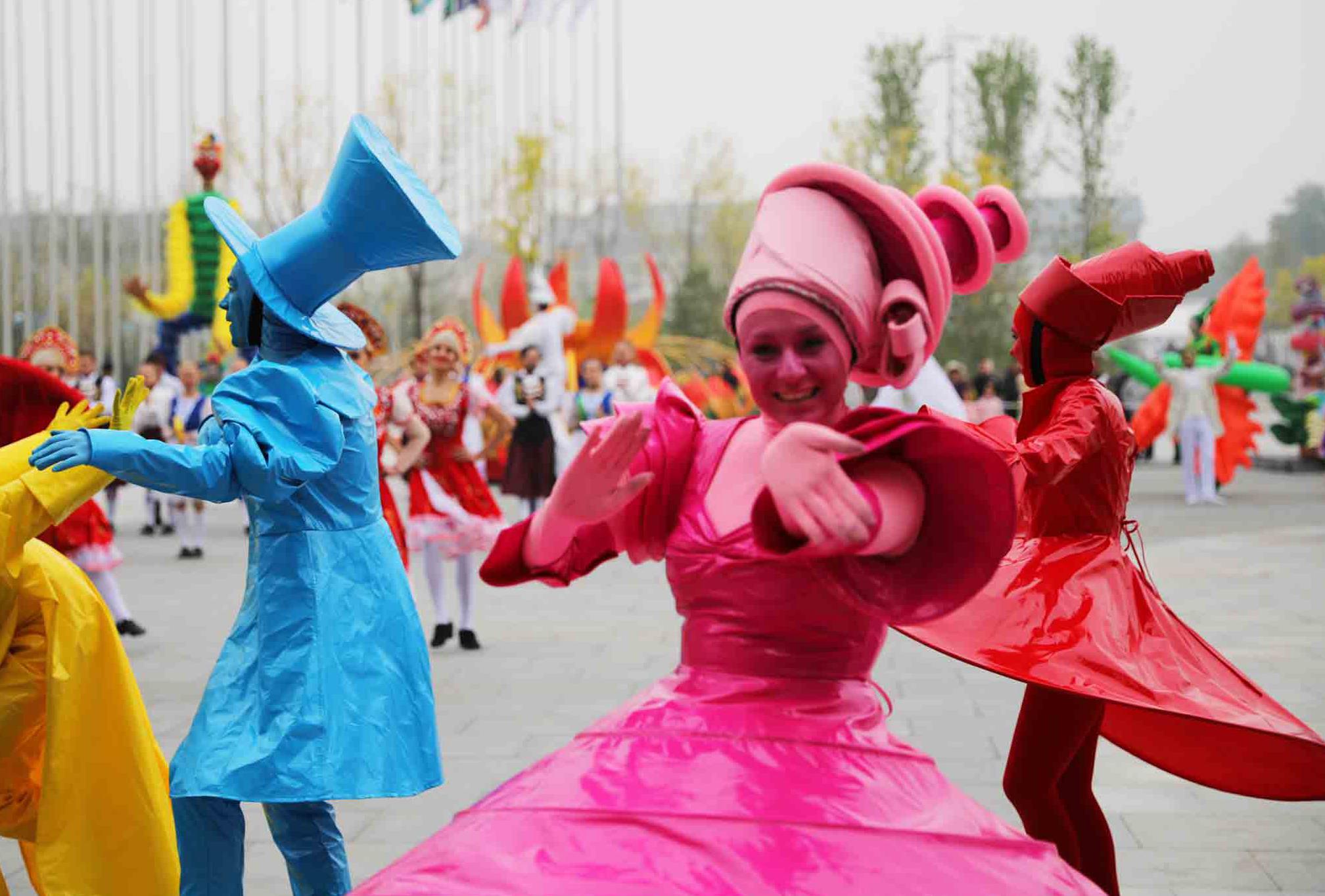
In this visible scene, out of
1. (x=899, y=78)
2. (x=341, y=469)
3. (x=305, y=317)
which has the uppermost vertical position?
(x=899, y=78)

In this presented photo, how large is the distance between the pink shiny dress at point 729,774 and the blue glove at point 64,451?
47.7 inches

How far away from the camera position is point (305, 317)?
393cm

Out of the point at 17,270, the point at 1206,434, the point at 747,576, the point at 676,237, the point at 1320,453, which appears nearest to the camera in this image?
the point at 747,576

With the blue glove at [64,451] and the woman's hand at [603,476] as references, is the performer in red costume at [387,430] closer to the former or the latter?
the blue glove at [64,451]

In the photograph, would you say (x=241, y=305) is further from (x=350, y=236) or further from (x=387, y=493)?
(x=387, y=493)

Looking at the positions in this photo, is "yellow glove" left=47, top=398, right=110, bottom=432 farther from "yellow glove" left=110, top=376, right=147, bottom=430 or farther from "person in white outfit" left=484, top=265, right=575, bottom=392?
"person in white outfit" left=484, top=265, right=575, bottom=392

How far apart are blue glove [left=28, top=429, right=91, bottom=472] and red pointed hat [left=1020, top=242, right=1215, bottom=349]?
2355mm

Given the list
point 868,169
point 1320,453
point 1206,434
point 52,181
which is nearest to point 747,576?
point 1206,434

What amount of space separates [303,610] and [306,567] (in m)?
0.11

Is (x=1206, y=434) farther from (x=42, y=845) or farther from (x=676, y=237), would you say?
(x=676, y=237)

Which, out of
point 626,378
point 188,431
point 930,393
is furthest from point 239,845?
point 626,378

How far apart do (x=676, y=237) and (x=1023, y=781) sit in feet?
168

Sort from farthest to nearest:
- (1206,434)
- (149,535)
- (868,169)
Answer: (868,169)
(1206,434)
(149,535)

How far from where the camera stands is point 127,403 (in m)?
3.75
